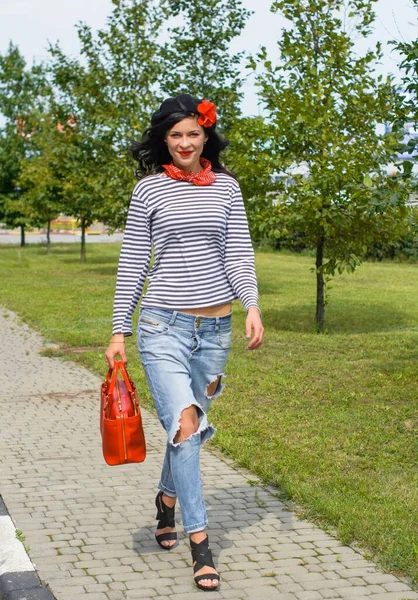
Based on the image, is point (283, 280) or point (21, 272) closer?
point (283, 280)

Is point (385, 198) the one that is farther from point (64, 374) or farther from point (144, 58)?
point (144, 58)

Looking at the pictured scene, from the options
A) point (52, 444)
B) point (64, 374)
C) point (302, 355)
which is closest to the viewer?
point (52, 444)

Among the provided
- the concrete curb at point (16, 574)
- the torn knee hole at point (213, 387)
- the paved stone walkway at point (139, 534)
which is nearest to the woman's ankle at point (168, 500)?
the paved stone walkway at point (139, 534)

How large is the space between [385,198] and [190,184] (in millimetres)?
4478

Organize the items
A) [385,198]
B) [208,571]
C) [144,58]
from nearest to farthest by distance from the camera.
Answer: [208,571] < [385,198] < [144,58]

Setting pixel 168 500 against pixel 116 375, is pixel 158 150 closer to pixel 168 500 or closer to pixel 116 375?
pixel 116 375

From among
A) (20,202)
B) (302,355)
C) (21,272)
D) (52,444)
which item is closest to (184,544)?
(52,444)

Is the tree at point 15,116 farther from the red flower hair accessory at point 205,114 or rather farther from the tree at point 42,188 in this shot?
the red flower hair accessory at point 205,114

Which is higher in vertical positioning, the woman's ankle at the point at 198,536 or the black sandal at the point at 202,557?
the woman's ankle at the point at 198,536

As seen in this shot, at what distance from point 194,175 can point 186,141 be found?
0.15m

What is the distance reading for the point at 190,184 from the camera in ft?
15.0

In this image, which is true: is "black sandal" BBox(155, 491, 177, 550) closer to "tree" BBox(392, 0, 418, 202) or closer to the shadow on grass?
"tree" BBox(392, 0, 418, 202)

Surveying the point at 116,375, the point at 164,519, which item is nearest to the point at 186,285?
the point at 116,375

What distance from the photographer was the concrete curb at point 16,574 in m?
4.29
